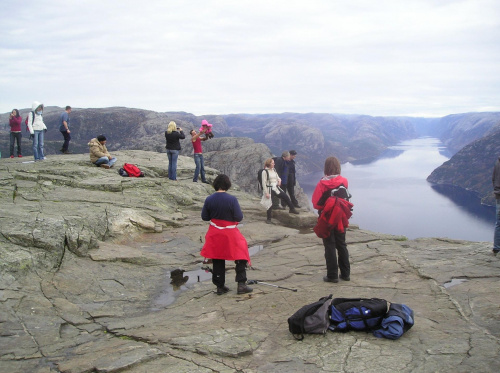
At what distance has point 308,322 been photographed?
19.0 ft

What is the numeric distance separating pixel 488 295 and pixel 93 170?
15.3 m

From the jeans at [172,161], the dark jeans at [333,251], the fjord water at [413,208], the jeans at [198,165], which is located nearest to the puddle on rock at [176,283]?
the dark jeans at [333,251]

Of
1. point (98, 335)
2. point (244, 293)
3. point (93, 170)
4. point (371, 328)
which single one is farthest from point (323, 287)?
point (93, 170)

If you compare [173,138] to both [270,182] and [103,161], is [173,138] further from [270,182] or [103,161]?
[270,182]

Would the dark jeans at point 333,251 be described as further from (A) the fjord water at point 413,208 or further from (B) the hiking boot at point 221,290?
(A) the fjord water at point 413,208

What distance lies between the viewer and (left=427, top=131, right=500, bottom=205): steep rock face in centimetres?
13050

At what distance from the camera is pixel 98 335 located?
636cm

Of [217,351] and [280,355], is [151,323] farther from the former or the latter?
[280,355]

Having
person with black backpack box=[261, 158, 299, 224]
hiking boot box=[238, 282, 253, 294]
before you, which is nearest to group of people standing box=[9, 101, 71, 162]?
person with black backpack box=[261, 158, 299, 224]

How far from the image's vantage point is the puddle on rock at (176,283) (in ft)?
27.1

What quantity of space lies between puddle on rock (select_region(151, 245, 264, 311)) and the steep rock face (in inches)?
Result: 5238

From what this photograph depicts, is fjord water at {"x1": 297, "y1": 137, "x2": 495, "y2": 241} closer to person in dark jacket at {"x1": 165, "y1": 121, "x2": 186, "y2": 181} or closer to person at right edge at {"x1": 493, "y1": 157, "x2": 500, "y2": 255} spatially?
person in dark jacket at {"x1": 165, "y1": 121, "x2": 186, "y2": 181}

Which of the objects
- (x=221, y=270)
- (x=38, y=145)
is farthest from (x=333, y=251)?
(x=38, y=145)

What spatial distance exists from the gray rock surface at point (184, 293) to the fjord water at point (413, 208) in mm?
64210
